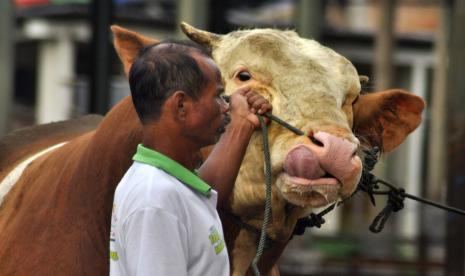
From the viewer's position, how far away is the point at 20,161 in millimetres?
6434

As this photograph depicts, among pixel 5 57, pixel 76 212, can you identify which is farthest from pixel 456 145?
pixel 76 212

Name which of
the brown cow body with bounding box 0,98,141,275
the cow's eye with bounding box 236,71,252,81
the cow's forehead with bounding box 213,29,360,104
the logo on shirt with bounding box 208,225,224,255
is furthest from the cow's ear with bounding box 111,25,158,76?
the logo on shirt with bounding box 208,225,224,255

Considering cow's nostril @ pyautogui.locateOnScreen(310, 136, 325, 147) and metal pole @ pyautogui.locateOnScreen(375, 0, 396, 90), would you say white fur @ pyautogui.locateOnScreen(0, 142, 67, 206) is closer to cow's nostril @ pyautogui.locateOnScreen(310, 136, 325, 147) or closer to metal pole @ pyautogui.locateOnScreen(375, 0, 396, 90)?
cow's nostril @ pyautogui.locateOnScreen(310, 136, 325, 147)

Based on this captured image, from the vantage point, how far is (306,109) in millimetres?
5090

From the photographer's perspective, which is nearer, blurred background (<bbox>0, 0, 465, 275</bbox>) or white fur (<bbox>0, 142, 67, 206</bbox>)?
white fur (<bbox>0, 142, 67, 206</bbox>)

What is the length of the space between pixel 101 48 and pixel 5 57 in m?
1.62

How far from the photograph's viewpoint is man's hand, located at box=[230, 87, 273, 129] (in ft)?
15.3

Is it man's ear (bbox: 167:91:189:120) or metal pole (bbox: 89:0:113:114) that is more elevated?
man's ear (bbox: 167:91:189:120)

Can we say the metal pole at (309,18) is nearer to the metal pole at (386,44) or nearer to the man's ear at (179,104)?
the metal pole at (386,44)

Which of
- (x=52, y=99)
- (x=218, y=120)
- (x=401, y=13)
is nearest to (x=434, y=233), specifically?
(x=52, y=99)

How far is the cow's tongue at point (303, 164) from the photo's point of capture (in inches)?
189

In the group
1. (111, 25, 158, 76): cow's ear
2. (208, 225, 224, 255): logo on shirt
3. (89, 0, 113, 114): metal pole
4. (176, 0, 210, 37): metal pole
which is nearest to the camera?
(208, 225, 224, 255): logo on shirt

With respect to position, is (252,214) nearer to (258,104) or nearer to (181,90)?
(258,104)

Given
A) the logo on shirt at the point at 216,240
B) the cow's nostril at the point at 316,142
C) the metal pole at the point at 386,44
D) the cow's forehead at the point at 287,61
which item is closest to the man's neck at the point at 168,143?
the logo on shirt at the point at 216,240
